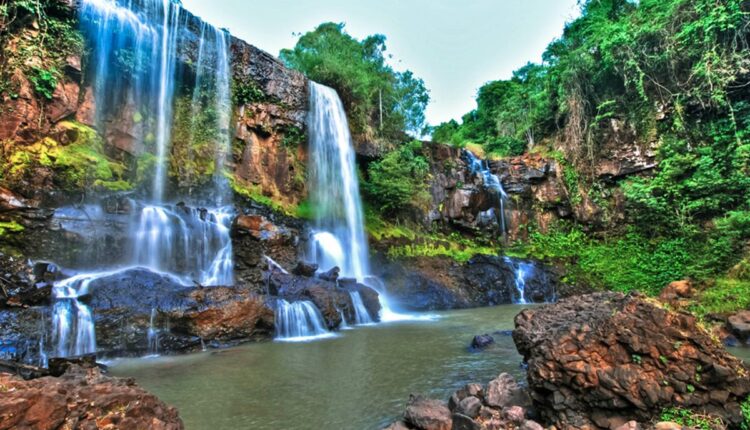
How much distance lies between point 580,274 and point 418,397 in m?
14.8

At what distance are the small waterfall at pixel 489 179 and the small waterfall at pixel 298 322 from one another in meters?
13.4

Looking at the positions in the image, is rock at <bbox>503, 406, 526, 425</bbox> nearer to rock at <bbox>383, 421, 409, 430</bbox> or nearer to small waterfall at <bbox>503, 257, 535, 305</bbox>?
rock at <bbox>383, 421, 409, 430</bbox>

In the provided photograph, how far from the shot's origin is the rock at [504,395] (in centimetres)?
379

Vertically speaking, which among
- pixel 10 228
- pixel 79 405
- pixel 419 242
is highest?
pixel 10 228

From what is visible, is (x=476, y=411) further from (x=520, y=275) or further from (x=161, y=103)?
(x=161, y=103)

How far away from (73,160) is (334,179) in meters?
9.32

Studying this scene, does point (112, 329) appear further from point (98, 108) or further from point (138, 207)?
point (98, 108)

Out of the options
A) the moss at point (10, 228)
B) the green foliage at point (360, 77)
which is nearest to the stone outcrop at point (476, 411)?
the moss at point (10, 228)

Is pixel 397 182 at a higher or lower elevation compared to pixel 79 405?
higher

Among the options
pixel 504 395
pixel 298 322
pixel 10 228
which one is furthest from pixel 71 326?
pixel 504 395

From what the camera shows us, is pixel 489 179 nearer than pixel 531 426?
No

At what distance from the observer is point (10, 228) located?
8.27 meters

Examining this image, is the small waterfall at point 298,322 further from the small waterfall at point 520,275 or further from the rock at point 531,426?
the small waterfall at point 520,275

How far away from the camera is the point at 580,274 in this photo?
52.2 feet
